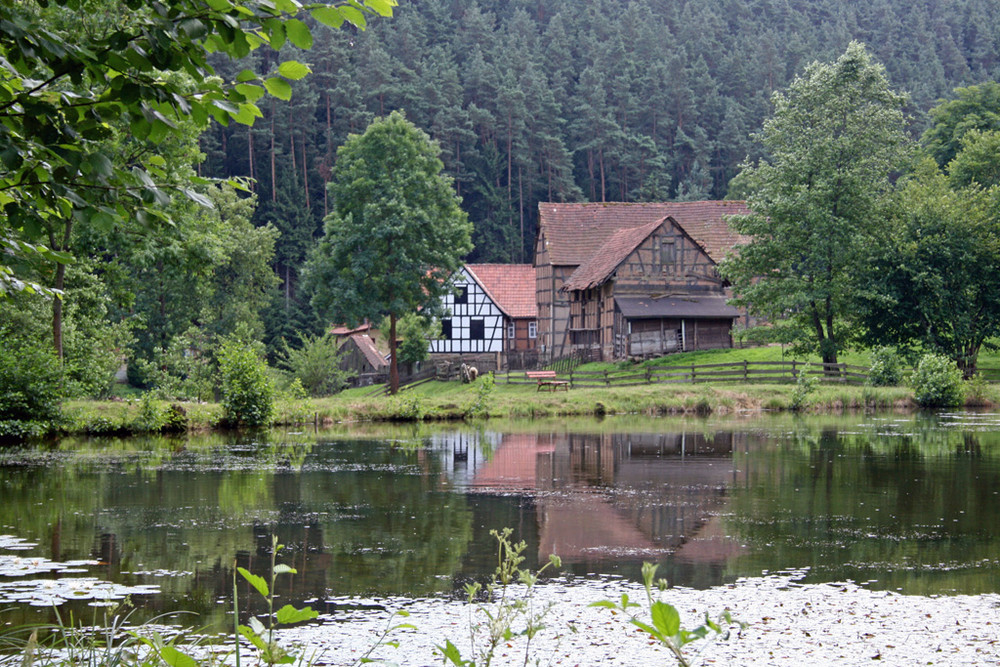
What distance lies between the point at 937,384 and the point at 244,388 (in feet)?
82.5

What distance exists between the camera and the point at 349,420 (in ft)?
116

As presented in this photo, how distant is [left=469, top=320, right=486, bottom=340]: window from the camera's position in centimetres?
7144

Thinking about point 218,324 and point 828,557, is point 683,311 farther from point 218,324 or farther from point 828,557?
point 828,557

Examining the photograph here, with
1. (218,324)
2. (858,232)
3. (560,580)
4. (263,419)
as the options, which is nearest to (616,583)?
(560,580)

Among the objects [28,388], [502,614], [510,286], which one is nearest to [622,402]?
[28,388]

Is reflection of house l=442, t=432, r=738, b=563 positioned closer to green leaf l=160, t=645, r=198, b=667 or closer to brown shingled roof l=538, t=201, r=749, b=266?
green leaf l=160, t=645, r=198, b=667

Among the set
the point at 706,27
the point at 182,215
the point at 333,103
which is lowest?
the point at 182,215

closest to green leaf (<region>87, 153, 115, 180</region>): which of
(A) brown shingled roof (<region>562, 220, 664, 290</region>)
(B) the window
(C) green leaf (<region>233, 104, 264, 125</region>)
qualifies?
(C) green leaf (<region>233, 104, 264, 125</region>)

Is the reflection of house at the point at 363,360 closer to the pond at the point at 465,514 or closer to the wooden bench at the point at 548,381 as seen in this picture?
the wooden bench at the point at 548,381

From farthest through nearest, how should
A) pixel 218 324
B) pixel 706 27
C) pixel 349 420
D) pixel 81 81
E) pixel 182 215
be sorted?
pixel 706 27
pixel 218 324
pixel 349 420
pixel 182 215
pixel 81 81

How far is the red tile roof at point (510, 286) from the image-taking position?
235 ft

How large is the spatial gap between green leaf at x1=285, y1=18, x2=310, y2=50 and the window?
220 ft

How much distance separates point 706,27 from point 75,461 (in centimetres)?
10657

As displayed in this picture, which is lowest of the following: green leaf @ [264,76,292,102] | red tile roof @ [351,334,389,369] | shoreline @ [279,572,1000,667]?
shoreline @ [279,572,1000,667]
